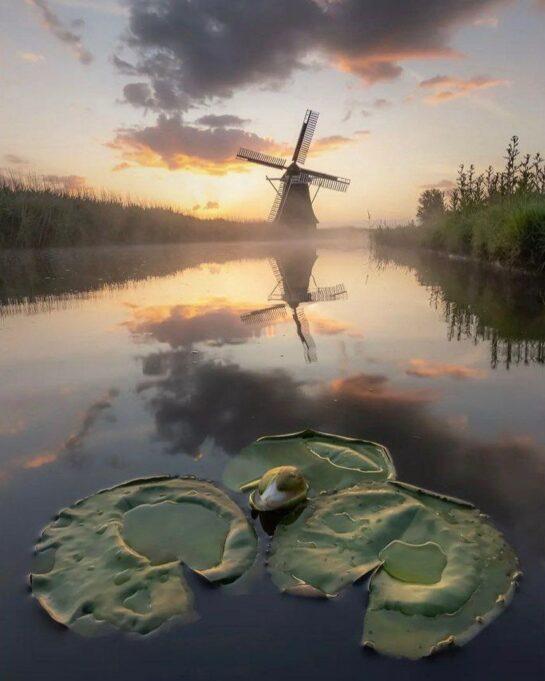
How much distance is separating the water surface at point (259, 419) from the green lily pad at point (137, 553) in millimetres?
65

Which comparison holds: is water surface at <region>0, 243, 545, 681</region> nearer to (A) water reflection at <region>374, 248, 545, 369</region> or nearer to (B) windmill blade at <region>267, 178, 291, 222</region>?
(A) water reflection at <region>374, 248, 545, 369</region>

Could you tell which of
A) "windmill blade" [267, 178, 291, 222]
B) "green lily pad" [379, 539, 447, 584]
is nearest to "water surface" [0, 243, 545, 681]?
"green lily pad" [379, 539, 447, 584]

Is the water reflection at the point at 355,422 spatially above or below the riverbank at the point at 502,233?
below

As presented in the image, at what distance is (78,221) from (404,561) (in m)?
21.7

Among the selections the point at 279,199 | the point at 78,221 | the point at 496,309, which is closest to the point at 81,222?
the point at 78,221

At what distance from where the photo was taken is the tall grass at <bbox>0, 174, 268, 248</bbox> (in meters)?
18.2

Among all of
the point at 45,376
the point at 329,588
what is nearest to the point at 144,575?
the point at 329,588

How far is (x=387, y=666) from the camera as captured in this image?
132 centimetres

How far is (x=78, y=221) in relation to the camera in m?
20.5

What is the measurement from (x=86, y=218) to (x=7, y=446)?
20679 mm

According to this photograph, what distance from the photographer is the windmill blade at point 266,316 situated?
615 cm

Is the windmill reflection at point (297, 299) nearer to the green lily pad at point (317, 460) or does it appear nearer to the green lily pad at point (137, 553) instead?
the green lily pad at point (317, 460)

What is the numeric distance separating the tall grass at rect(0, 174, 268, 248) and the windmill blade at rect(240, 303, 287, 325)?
48.9ft

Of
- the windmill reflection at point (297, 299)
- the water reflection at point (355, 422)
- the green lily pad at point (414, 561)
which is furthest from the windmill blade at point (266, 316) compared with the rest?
the green lily pad at point (414, 561)
